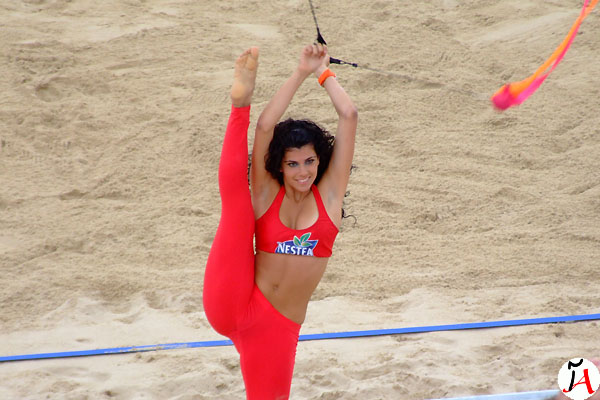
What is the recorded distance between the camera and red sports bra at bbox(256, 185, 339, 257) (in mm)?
2703

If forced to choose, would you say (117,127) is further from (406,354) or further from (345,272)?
(406,354)

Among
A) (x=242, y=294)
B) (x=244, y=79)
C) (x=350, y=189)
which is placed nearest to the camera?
(x=244, y=79)

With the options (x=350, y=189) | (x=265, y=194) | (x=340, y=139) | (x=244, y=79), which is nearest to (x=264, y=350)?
(x=265, y=194)

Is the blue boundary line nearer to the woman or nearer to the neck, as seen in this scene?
the woman

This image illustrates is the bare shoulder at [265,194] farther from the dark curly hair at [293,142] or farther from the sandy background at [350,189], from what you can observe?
the sandy background at [350,189]

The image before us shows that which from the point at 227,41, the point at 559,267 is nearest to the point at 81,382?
the point at 559,267

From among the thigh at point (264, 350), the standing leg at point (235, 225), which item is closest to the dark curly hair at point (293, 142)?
the standing leg at point (235, 225)

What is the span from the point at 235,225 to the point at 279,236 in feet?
0.65

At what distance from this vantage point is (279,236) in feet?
8.86

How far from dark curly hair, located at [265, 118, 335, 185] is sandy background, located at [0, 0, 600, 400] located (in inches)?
45.8

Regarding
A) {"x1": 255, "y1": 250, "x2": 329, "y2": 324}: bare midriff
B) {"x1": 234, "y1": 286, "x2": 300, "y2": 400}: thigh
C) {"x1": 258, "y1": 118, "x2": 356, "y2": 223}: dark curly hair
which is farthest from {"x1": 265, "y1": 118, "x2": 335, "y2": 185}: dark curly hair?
{"x1": 234, "y1": 286, "x2": 300, "y2": 400}: thigh

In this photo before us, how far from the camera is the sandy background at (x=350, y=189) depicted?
353cm

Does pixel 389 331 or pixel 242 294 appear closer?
pixel 242 294
